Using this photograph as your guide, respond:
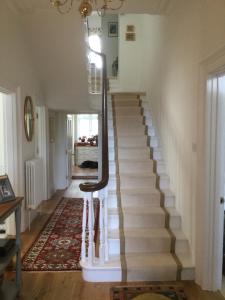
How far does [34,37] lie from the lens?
14.2ft

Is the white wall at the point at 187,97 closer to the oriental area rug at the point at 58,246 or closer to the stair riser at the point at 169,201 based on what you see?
the stair riser at the point at 169,201

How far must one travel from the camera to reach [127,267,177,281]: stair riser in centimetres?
291

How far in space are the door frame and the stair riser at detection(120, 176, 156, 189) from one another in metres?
1.25

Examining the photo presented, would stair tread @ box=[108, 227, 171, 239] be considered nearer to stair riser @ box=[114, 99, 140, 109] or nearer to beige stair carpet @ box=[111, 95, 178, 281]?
beige stair carpet @ box=[111, 95, 178, 281]

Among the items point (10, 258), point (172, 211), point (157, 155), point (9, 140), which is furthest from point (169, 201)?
point (9, 140)

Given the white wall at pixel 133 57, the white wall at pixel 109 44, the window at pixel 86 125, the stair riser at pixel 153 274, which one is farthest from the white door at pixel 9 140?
the window at pixel 86 125

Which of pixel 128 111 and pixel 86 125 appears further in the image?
pixel 86 125

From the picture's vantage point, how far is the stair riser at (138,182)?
4027 millimetres

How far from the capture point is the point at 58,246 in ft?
12.3

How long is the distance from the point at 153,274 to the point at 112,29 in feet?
25.5

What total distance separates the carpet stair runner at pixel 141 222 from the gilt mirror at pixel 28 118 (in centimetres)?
131

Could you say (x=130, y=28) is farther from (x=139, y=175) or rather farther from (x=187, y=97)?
(x=187, y=97)

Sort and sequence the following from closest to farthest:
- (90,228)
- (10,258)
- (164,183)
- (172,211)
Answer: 1. (10,258)
2. (90,228)
3. (172,211)
4. (164,183)

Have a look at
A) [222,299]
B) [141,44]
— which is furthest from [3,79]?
[141,44]
